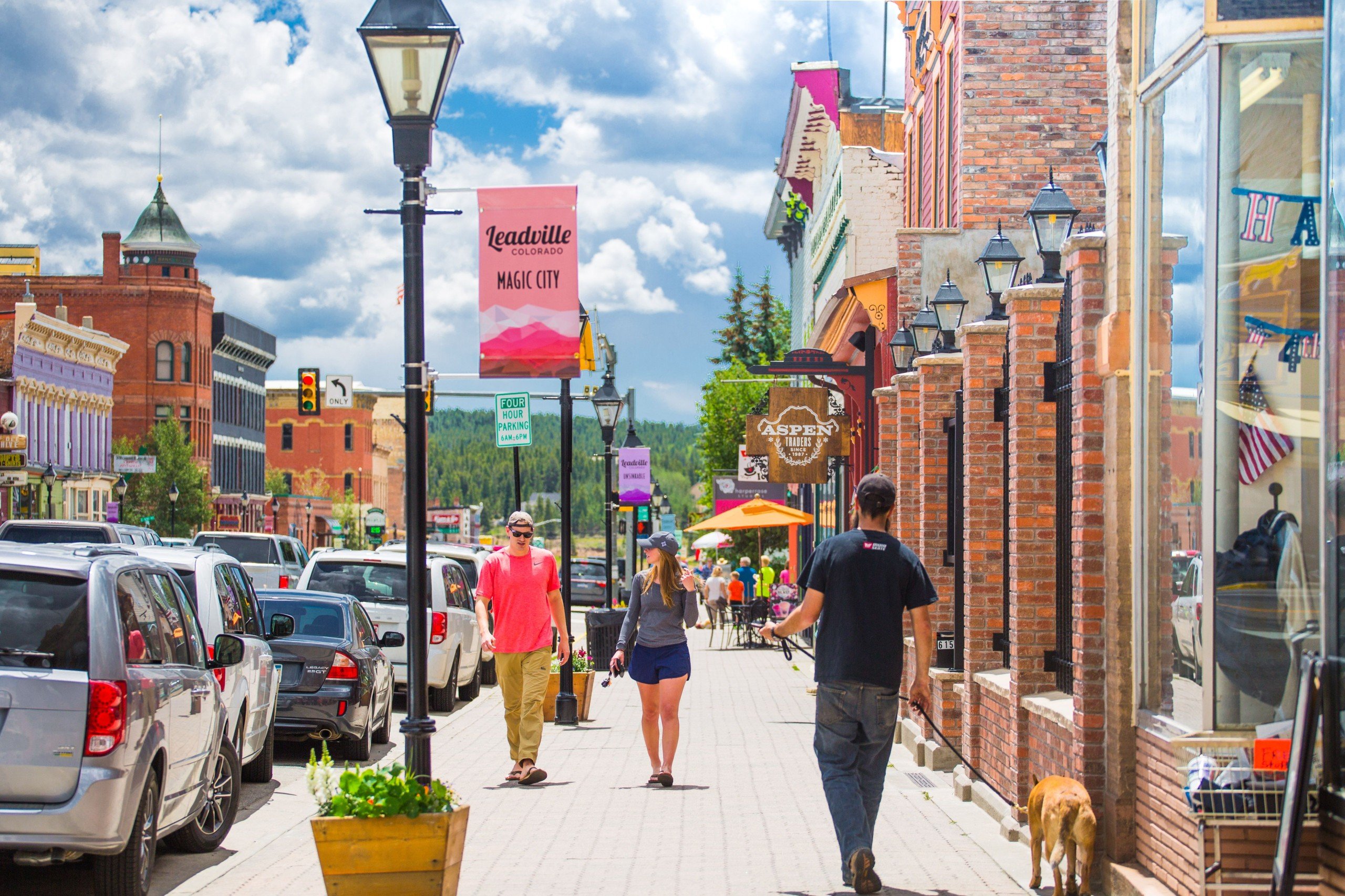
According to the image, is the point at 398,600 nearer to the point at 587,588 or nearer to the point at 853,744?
the point at 853,744

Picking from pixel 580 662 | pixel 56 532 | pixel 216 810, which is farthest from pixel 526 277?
pixel 56 532

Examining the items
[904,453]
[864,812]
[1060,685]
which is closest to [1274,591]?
[864,812]

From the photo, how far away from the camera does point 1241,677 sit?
6082mm

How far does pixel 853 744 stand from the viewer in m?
7.37

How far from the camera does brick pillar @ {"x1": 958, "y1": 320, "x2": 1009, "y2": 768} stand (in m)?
10.5

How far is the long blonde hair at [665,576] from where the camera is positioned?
36.7 ft

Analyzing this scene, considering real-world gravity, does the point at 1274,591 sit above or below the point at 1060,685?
above

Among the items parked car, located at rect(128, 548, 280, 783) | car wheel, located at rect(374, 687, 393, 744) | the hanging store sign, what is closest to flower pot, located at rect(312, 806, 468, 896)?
parked car, located at rect(128, 548, 280, 783)

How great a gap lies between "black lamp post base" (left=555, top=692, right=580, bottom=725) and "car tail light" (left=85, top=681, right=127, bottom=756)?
925 centimetres

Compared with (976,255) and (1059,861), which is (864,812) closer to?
(1059,861)

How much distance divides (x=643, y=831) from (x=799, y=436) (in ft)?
40.4

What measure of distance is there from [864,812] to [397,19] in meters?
4.11

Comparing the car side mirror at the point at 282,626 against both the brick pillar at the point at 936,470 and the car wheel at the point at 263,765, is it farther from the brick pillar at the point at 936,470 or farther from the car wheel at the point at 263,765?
the brick pillar at the point at 936,470

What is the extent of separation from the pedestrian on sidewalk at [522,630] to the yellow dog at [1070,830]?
4.83 m
